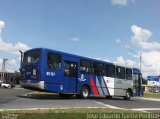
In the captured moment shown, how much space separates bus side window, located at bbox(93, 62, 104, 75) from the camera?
2619cm

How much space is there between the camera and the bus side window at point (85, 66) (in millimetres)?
24837

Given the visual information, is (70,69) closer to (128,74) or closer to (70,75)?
(70,75)

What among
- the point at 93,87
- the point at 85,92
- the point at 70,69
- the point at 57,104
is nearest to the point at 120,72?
the point at 93,87

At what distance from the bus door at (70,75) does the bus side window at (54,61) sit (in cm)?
68

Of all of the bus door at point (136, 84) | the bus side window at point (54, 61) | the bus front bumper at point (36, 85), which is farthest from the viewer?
the bus door at point (136, 84)

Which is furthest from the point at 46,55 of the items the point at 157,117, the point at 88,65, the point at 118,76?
the point at 157,117

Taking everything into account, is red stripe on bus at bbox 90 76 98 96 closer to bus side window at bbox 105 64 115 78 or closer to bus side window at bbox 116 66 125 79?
bus side window at bbox 105 64 115 78

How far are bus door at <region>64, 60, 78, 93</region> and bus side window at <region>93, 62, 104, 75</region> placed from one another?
2299 mm

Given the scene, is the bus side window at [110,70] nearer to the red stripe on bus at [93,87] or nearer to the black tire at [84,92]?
the red stripe on bus at [93,87]

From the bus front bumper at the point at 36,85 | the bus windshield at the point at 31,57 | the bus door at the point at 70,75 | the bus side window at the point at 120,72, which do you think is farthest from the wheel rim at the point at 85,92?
the bus windshield at the point at 31,57

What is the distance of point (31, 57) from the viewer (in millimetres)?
22859

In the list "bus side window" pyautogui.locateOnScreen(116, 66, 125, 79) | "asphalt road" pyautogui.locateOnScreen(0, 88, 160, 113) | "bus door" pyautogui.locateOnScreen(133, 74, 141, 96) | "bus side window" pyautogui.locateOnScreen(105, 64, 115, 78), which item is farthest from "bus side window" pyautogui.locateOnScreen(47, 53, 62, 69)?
"bus door" pyautogui.locateOnScreen(133, 74, 141, 96)

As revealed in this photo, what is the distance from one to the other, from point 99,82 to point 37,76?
6.38 metres

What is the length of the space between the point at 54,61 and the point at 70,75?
1925mm
